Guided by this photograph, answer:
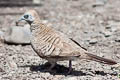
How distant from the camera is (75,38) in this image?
10.6 m

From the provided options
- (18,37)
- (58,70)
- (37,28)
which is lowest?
(58,70)

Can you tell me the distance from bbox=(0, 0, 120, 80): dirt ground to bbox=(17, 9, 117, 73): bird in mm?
360

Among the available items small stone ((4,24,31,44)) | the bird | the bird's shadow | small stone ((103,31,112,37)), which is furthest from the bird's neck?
small stone ((103,31,112,37))

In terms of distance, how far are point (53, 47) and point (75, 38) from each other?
12.2ft

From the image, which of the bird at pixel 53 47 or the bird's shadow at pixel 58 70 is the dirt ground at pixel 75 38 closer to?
the bird's shadow at pixel 58 70

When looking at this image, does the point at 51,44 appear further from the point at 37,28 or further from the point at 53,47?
the point at 37,28

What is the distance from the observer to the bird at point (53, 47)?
6.93 meters

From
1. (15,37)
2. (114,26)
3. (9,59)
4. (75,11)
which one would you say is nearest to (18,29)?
(15,37)

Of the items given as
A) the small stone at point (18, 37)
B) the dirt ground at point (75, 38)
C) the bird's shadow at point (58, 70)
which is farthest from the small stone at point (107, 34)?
the bird's shadow at point (58, 70)

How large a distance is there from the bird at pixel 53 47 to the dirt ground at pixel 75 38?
1.18 ft

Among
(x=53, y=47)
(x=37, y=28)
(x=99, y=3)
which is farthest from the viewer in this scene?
(x=99, y=3)

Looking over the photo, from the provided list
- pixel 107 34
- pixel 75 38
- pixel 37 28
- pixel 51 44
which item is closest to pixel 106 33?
pixel 107 34

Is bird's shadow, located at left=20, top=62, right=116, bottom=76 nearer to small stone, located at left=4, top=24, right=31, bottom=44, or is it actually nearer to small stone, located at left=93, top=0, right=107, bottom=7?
small stone, located at left=4, top=24, right=31, bottom=44

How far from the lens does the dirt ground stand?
24.1ft
